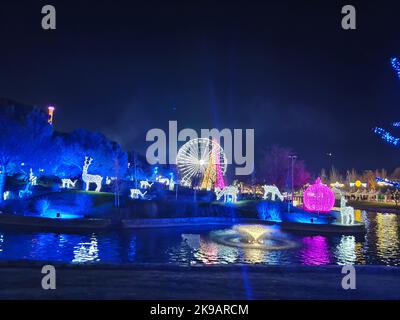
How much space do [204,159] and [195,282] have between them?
42.9 m

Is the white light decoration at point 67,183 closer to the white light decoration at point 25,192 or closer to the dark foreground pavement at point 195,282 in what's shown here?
the white light decoration at point 25,192

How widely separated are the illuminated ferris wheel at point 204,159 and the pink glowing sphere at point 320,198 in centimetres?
1635

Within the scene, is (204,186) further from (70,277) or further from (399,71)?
(70,277)

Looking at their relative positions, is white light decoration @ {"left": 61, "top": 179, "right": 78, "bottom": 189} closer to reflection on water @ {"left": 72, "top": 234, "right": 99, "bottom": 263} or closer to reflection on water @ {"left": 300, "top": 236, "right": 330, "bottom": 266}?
reflection on water @ {"left": 72, "top": 234, "right": 99, "bottom": 263}

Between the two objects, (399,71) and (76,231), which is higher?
(399,71)

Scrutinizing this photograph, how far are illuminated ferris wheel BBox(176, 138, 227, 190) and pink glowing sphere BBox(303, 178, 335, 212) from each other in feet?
53.7

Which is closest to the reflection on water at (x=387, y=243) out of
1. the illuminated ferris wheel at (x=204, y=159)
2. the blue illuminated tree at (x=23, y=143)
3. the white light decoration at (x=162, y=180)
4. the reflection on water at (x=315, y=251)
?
the reflection on water at (x=315, y=251)

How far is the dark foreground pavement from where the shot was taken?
989 cm

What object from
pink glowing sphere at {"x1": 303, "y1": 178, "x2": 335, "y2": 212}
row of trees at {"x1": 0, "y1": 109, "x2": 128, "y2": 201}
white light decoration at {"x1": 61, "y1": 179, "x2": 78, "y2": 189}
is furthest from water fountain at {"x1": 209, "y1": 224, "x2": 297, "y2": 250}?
white light decoration at {"x1": 61, "y1": 179, "x2": 78, "y2": 189}

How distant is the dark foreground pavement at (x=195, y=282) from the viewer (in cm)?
989

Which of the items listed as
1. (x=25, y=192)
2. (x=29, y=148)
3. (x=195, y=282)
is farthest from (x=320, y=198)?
(x=25, y=192)

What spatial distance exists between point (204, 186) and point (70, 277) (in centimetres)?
4600
